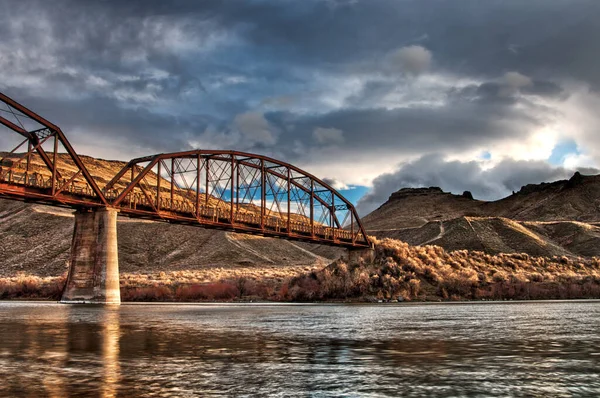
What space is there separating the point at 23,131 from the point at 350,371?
52.2m

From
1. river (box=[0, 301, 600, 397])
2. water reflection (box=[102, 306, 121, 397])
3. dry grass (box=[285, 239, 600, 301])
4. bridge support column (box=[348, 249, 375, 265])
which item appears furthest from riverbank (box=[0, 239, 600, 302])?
water reflection (box=[102, 306, 121, 397])

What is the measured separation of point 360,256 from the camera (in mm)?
85125

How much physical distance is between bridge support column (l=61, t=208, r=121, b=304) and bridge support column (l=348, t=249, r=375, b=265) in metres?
31.5

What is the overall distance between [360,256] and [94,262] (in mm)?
39492

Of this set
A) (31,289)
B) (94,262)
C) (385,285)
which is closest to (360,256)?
(385,285)

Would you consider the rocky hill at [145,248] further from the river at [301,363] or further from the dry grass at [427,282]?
the river at [301,363]

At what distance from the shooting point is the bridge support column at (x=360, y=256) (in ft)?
259

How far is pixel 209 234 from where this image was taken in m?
147

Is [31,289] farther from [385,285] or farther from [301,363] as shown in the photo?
[301,363]

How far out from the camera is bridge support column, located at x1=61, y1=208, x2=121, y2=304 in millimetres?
55781

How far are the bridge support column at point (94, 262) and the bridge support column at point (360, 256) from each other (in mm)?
31548

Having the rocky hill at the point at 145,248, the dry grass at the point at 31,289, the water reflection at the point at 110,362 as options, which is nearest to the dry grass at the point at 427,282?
the dry grass at the point at 31,289

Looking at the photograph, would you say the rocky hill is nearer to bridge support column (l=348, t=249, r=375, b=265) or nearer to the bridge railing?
the bridge railing

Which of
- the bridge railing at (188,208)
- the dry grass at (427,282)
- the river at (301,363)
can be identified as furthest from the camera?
the dry grass at (427,282)
